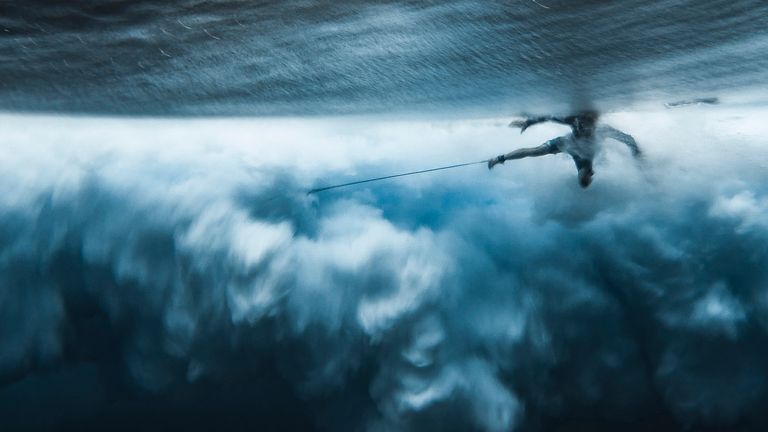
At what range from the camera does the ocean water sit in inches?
66.4

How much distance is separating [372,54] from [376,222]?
1.55ft

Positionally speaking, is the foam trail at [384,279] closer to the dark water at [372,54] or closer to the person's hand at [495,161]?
the person's hand at [495,161]

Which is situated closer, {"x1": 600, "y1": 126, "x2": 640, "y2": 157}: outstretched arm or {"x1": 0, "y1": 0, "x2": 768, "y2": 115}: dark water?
{"x1": 0, "y1": 0, "x2": 768, "y2": 115}: dark water

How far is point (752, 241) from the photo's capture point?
71.2 inches

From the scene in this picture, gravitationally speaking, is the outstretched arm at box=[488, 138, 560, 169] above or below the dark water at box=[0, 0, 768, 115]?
below

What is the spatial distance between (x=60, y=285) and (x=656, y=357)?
173 centimetres

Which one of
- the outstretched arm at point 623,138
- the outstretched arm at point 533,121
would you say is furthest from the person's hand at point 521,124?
the outstretched arm at point 623,138

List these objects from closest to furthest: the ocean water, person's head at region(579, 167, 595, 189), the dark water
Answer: the dark water
the ocean water
person's head at region(579, 167, 595, 189)

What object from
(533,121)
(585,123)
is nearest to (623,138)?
(585,123)

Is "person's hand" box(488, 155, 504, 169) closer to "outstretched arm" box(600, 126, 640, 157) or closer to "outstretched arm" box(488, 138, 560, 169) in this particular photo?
"outstretched arm" box(488, 138, 560, 169)

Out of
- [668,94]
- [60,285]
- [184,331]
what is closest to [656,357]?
[668,94]

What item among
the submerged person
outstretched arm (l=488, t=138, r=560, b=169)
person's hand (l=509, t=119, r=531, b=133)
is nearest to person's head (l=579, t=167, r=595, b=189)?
the submerged person

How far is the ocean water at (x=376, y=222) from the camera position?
1688mm

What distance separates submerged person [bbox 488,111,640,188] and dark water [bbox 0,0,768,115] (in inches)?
2.4
